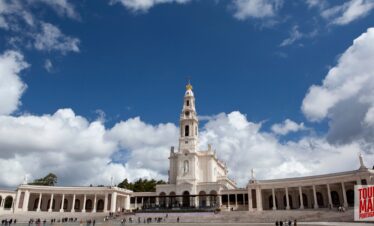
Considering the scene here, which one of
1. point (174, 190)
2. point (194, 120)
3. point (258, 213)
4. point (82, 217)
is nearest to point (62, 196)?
point (82, 217)

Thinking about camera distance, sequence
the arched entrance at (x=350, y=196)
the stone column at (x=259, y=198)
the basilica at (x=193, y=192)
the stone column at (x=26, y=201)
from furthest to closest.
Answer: the stone column at (x=26, y=201) < the stone column at (x=259, y=198) < the basilica at (x=193, y=192) < the arched entrance at (x=350, y=196)

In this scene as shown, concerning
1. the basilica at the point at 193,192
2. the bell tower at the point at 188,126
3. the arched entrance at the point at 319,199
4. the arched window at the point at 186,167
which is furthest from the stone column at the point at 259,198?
the bell tower at the point at 188,126

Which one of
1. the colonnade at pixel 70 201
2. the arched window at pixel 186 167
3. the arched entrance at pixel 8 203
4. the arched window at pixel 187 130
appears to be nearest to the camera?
the colonnade at pixel 70 201

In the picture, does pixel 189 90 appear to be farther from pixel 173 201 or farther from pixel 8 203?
pixel 8 203

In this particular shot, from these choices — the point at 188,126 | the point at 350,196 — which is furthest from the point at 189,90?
the point at 350,196

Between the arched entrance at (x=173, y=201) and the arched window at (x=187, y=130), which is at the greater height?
the arched window at (x=187, y=130)

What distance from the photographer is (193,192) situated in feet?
215

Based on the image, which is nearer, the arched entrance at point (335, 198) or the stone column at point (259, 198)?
the arched entrance at point (335, 198)

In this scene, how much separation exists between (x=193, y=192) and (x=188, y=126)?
15448 mm

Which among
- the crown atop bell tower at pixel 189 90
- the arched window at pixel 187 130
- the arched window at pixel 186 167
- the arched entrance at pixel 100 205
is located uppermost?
the crown atop bell tower at pixel 189 90

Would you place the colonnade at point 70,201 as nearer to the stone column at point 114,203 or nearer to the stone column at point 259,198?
the stone column at point 114,203

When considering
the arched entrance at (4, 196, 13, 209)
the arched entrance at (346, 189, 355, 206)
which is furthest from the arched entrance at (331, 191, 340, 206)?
the arched entrance at (4, 196, 13, 209)

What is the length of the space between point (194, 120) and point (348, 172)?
3398 cm

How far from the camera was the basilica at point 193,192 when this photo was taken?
54938mm
